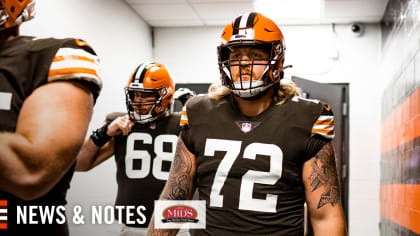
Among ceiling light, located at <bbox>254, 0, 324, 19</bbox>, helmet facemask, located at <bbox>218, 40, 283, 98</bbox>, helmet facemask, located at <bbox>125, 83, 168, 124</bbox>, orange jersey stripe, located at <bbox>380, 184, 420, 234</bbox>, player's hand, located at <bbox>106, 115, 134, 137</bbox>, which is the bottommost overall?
orange jersey stripe, located at <bbox>380, 184, 420, 234</bbox>

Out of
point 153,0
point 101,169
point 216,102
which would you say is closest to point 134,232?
point 216,102

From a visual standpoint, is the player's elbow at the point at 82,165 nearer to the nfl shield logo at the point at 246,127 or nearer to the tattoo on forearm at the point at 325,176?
the nfl shield logo at the point at 246,127

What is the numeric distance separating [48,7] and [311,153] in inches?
94.0

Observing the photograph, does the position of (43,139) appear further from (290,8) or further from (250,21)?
(290,8)

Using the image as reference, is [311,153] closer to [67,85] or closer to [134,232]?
[67,85]

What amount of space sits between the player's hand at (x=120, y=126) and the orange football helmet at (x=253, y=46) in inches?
41.1

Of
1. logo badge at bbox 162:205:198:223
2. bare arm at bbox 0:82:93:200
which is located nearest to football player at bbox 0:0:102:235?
bare arm at bbox 0:82:93:200

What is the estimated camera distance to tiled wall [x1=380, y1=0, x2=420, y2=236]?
3.06 m

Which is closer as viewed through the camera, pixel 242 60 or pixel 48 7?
pixel 242 60

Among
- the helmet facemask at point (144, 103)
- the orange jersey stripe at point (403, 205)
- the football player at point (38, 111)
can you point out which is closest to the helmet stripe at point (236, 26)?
the football player at point (38, 111)

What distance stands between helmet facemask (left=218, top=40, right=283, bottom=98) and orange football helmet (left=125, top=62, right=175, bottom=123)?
3.33 ft

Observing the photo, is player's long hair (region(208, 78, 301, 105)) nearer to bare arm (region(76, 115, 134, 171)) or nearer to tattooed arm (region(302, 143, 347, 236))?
tattooed arm (region(302, 143, 347, 236))

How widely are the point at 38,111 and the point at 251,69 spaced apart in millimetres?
959

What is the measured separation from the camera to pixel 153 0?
515 cm
